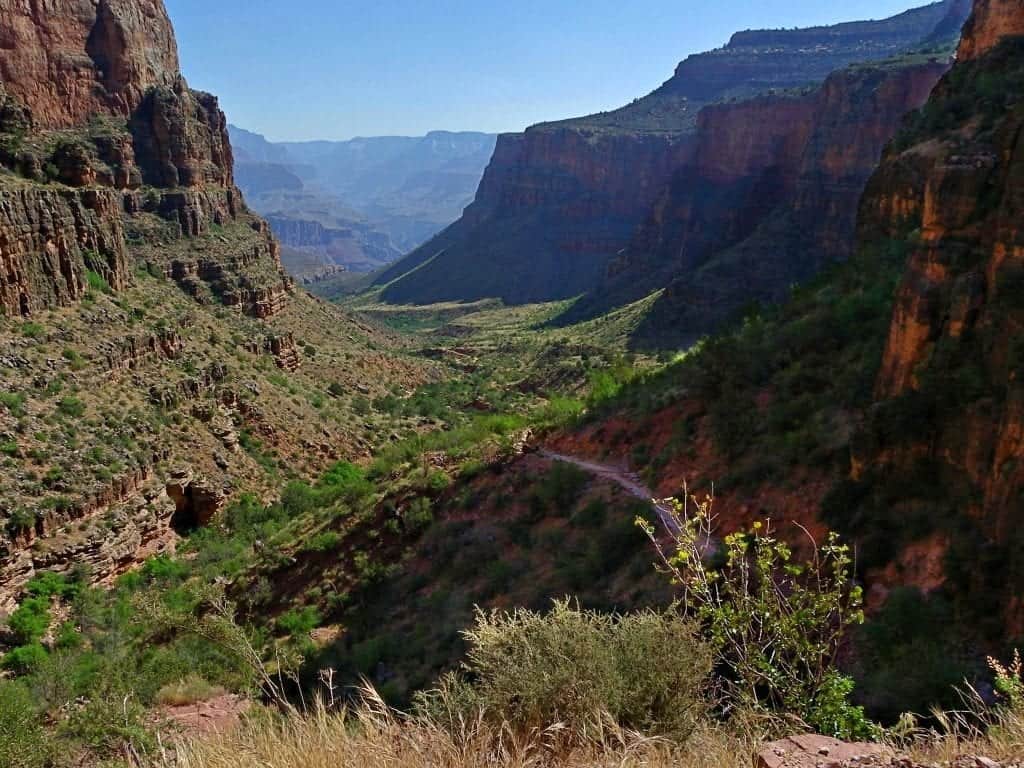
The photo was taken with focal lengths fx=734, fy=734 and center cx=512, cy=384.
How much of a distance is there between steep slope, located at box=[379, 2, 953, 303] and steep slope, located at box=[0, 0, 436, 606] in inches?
2916

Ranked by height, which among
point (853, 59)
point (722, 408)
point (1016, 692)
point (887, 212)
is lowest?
point (722, 408)

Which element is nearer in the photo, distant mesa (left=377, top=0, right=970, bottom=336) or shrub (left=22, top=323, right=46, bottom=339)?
shrub (left=22, top=323, right=46, bottom=339)

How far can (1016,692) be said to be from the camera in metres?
5.20

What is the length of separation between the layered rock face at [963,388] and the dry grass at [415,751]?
624 cm

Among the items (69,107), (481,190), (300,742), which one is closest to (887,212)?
(300,742)

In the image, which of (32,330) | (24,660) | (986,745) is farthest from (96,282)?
(986,745)

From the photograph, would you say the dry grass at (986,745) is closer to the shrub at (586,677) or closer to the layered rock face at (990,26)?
the shrub at (586,677)

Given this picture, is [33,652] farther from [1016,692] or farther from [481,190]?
[481,190]

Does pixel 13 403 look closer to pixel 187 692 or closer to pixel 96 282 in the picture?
pixel 96 282

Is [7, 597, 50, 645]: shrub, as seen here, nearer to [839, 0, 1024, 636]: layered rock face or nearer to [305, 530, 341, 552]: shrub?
[305, 530, 341, 552]: shrub

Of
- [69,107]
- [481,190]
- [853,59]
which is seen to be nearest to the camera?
[69,107]

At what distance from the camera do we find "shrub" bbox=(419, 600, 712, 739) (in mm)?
6035

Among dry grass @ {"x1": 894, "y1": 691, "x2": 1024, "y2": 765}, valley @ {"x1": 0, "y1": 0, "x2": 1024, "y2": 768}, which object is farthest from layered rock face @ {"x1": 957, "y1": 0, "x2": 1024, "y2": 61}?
dry grass @ {"x1": 894, "y1": 691, "x2": 1024, "y2": 765}

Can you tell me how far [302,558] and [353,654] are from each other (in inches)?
247
